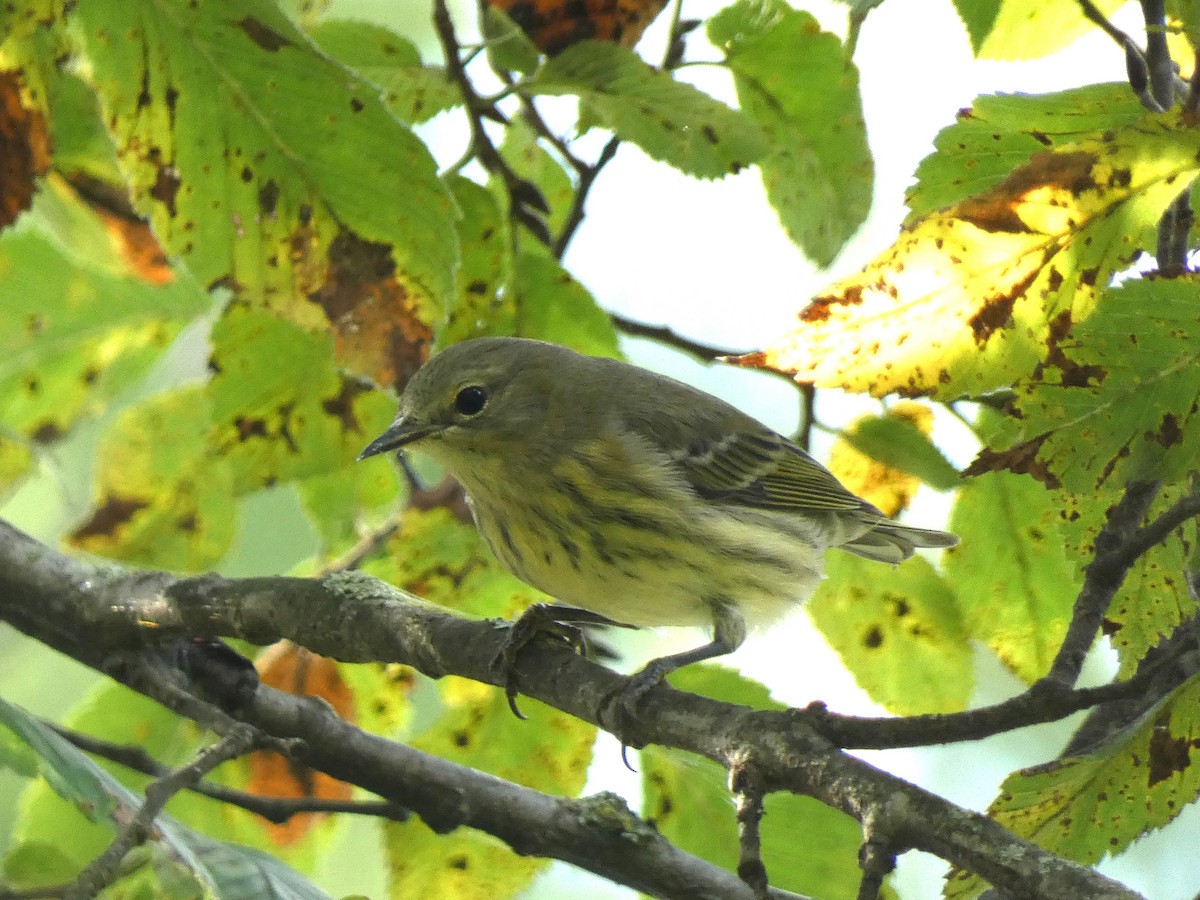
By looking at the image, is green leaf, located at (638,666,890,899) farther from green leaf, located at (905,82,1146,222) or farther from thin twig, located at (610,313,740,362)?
green leaf, located at (905,82,1146,222)

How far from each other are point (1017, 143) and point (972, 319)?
365 millimetres

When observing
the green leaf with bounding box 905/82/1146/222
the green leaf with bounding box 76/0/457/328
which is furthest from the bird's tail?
the green leaf with bounding box 76/0/457/328

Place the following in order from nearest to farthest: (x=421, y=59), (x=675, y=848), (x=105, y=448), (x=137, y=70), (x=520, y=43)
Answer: (x=137, y=70)
(x=675, y=848)
(x=520, y=43)
(x=421, y=59)
(x=105, y=448)

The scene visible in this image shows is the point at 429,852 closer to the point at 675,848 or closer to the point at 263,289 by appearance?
the point at 675,848

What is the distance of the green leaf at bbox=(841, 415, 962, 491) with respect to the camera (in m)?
2.17

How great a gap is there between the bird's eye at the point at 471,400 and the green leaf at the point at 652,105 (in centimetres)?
99

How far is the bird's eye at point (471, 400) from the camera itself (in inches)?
118

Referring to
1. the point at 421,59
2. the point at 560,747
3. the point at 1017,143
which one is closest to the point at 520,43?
the point at 421,59

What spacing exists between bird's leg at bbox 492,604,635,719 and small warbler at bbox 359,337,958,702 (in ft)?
0.11

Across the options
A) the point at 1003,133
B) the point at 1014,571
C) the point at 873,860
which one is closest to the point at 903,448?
the point at 1014,571

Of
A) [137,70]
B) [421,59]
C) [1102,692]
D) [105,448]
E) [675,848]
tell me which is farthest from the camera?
[105,448]

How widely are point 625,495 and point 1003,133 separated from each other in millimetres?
1327

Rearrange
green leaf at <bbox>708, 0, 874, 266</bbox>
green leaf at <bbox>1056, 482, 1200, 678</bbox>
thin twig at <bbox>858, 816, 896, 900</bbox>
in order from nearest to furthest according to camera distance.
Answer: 1. thin twig at <bbox>858, 816, 896, 900</bbox>
2. green leaf at <bbox>1056, 482, 1200, 678</bbox>
3. green leaf at <bbox>708, 0, 874, 266</bbox>

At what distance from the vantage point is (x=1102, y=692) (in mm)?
1248
